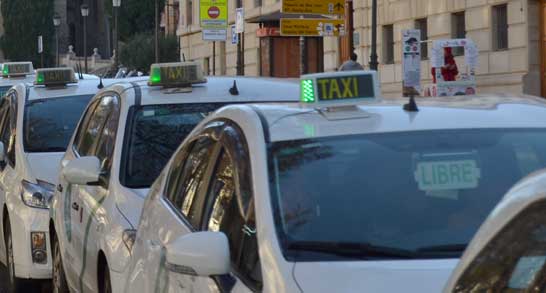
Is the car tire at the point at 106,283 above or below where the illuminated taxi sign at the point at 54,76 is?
below

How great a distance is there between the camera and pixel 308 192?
4336mm

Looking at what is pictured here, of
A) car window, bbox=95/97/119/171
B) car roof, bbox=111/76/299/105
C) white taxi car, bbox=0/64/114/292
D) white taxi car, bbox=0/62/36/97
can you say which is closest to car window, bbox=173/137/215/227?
car window, bbox=95/97/119/171

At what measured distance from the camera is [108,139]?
7.68m

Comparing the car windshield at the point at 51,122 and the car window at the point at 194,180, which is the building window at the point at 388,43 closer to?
the car windshield at the point at 51,122

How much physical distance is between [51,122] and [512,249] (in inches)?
328

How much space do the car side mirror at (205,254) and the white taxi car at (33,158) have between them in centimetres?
543

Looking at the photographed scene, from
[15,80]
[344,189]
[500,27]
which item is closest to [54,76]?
[15,80]

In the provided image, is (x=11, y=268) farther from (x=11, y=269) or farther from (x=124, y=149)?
(x=124, y=149)

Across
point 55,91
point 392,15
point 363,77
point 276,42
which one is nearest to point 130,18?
point 276,42

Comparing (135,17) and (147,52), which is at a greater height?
(135,17)

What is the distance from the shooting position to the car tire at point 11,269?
31.4ft

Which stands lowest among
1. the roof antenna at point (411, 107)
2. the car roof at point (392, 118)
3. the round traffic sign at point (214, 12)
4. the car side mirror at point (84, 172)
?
the car side mirror at point (84, 172)

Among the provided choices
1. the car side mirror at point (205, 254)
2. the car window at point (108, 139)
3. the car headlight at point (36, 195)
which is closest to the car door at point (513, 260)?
the car side mirror at point (205, 254)

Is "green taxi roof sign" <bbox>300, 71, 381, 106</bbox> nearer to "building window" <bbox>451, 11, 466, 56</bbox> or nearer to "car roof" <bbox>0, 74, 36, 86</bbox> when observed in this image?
"car roof" <bbox>0, 74, 36, 86</bbox>
